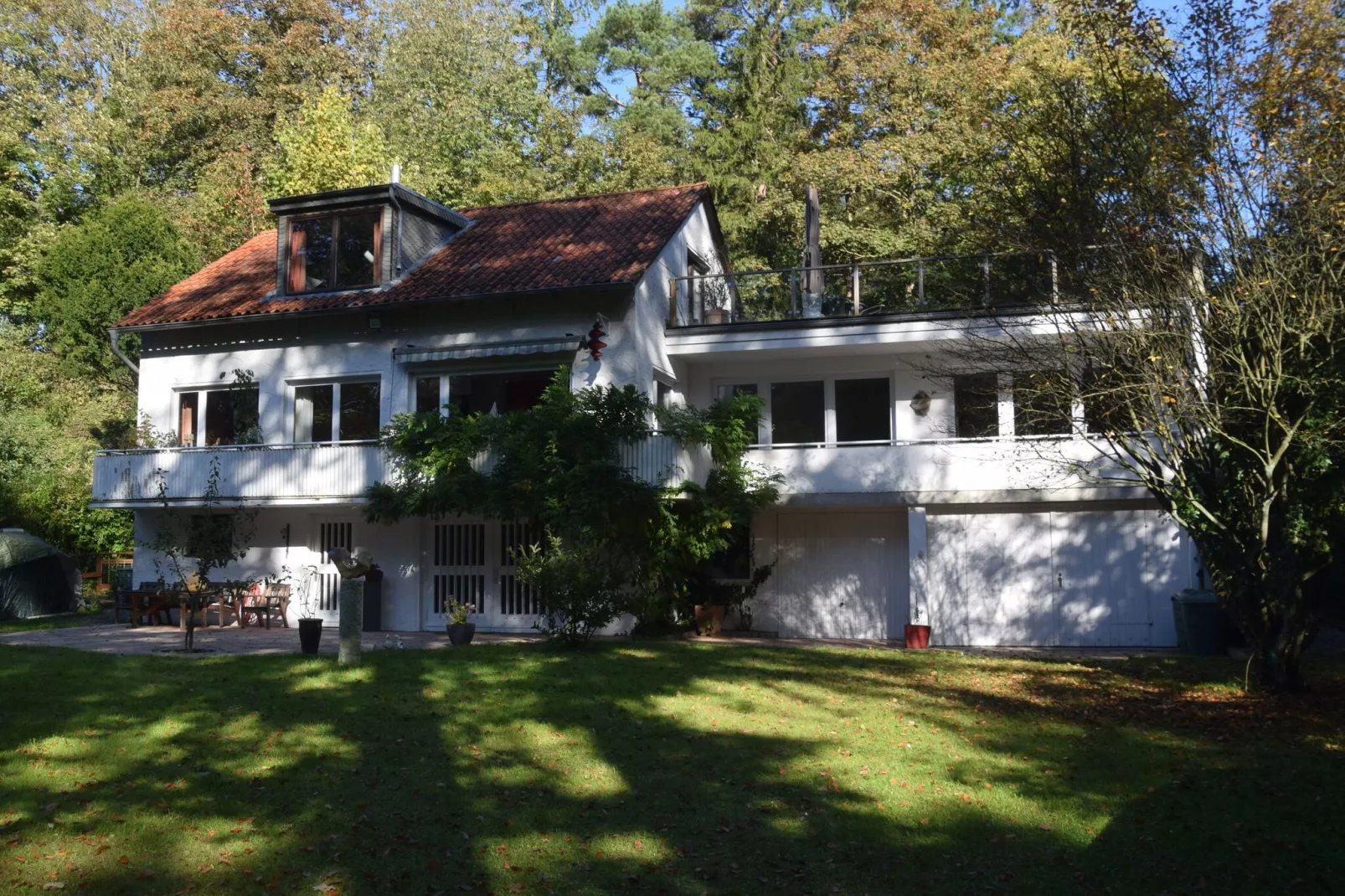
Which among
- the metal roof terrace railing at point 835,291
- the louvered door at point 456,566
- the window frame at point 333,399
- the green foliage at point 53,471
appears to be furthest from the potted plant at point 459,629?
the green foliage at point 53,471

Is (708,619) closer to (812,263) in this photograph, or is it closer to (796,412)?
(796,412)

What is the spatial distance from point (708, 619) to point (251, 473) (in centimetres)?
882

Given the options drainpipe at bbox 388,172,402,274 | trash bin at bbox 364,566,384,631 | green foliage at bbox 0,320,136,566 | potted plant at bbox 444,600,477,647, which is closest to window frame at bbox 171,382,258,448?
green foliage at bbox 0,320,136,566

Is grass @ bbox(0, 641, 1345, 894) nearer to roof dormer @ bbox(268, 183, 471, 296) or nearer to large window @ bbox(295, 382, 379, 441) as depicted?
large window @ bbox(295, 382, 379, 441)

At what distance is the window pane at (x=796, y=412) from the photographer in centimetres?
2259

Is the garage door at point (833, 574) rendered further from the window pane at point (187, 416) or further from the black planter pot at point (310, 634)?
the window pane at point (187, 416)

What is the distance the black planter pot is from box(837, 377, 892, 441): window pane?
1052cm

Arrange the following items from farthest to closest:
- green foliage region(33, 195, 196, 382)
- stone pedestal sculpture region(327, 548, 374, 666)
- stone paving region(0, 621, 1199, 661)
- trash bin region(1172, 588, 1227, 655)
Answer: green foliage region(33, 195, 196, 382) → trash bin region(1172, 588, 1227, 655) → stone paving region(0, 621, 1199, 661) → stone pedestal sculpture region(327, 548, 374, 666)

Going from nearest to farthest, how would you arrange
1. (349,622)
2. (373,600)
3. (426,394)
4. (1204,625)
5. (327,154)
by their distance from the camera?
(349,622)
(1204,625)
(373,600)
(426,394)
(327,154)

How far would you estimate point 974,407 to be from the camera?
71.1 ft

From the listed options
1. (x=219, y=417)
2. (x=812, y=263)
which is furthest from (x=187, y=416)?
(x=812, y=263)

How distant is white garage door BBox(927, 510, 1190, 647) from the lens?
1980 cm

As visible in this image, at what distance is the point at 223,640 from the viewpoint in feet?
60.6

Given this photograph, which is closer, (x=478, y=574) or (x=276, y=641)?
(x=276, y=641)
